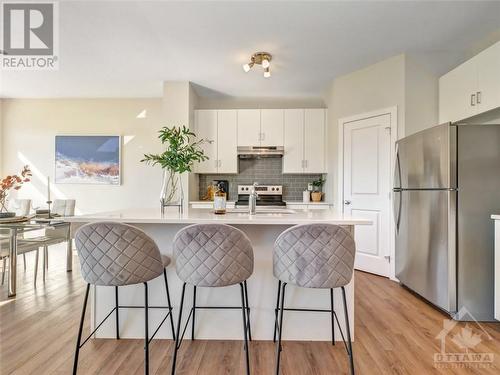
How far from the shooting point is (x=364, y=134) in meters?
3.48

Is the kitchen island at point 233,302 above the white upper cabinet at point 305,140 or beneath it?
beneath

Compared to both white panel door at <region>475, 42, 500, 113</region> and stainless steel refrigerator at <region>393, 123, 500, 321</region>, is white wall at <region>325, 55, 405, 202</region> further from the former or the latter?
stainless steel refrigerator at <region>393, 123, 500, 321</region>

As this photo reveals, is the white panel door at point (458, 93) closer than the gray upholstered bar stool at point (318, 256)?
No

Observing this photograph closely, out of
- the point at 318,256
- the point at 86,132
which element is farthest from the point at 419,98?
the point at 86,132

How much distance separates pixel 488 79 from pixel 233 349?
3138 mm

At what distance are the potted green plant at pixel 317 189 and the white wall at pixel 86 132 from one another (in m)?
2.65

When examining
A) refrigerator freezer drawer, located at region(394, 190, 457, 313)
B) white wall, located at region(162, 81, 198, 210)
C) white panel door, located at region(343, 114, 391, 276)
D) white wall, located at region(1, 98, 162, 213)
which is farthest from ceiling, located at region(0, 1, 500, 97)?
refrigerator freezer drawer, located at region(394, 190, 457, 313)

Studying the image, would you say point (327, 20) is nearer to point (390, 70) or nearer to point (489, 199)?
point (390, 70)

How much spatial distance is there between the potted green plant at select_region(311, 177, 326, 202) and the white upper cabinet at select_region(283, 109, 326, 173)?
24cm

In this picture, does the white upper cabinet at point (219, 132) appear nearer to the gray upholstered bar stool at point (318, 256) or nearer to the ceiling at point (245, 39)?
the ceiling at point (245, 39)

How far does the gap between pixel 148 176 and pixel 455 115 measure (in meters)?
4.39

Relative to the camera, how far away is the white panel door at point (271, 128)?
13.6 ft

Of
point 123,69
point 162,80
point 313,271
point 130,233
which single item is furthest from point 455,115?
point 123,69

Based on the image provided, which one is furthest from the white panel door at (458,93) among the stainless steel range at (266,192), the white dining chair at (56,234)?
the white dining chair at (56,234)
